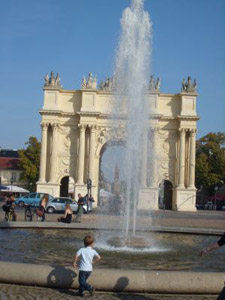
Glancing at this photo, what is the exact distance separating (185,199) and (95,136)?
1345 cm

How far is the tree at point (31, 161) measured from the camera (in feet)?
289

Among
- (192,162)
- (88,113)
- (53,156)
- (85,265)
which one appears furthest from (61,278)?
(192,162)

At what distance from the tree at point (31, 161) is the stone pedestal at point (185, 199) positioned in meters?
36.2

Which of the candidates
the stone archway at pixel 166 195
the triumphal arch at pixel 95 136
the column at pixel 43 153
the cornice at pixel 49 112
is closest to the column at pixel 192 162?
the triumphal arch at pixel 95 136

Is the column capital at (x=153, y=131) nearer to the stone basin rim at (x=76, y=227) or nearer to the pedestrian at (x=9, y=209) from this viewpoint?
the pedestrian at (x=9, y=209)

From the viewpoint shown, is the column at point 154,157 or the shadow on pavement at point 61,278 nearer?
the shadow on pavement at point 61,278

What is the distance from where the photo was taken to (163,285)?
911cm

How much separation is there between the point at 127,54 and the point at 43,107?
38.4 m

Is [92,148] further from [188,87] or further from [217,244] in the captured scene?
[217,244]

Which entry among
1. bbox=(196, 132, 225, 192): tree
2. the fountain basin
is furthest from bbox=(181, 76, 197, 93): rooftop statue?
the fountain basin

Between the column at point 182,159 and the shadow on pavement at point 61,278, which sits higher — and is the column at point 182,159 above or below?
above

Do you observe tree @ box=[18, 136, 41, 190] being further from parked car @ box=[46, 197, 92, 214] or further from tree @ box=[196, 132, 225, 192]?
parked car @ box=[46, 197, 92, 214]

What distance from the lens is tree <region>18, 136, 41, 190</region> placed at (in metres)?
88.2

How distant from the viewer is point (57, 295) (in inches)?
355
